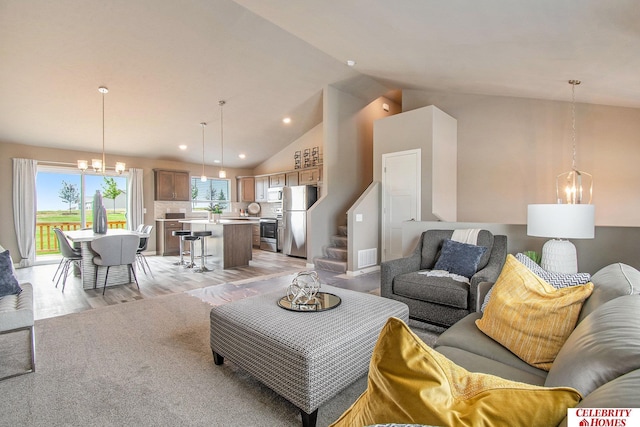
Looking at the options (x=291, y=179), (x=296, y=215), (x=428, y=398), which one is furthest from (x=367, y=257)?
(x=428, y=398)

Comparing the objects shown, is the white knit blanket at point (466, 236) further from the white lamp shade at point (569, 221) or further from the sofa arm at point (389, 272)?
the white lamp shade at point (569, 221)

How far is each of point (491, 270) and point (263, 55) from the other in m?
4.42

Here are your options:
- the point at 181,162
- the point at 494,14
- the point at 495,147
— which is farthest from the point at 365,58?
the point at 181,162

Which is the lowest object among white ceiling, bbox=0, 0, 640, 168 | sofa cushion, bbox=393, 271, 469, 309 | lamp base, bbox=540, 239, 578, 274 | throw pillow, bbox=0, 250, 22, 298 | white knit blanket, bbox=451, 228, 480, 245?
sofa cushion, bbox=393, 271, 469, 309

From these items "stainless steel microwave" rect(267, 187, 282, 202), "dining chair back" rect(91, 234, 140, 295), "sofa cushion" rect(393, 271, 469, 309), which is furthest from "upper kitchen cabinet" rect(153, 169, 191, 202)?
"sofa cushion" rect(393, 271, 469, 309)

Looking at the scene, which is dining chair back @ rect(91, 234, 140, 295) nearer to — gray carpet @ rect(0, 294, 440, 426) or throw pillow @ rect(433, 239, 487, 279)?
gray carpet @ rect(0, 294, 440, 426)

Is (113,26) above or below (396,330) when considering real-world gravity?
above

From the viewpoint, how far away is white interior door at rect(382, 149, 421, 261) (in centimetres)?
522

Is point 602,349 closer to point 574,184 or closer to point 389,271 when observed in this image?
point 389,271

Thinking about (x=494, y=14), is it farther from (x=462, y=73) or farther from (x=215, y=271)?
(x=215, y=271)

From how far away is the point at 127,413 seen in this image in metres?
1.71

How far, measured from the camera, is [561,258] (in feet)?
7.72

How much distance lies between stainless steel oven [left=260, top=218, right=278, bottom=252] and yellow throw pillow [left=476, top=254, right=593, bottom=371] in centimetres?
666

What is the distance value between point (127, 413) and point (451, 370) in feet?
6.12
